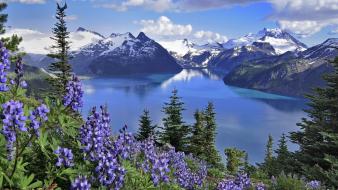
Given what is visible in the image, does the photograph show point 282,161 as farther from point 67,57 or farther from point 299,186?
point 67,57

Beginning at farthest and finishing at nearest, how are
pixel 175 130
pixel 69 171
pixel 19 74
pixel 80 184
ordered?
pixel 175 130, pixel 19 74, pixel 69 171, pixel 80 184

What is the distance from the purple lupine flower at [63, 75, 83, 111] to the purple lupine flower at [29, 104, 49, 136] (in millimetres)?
500

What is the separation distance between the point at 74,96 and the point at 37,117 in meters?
0.61

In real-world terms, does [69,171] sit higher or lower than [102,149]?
lower

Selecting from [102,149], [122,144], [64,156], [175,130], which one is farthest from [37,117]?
[175,130]

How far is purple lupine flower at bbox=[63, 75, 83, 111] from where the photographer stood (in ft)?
18.6

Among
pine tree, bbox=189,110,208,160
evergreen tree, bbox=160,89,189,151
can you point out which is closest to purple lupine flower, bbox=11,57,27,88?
evergreen tree, bbox=160,89,189,151

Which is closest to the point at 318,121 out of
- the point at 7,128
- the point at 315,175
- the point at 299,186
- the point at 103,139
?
the point at 315,175

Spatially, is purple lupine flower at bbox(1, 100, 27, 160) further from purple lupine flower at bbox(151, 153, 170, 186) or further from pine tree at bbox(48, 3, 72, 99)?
pine tree at bbox(48, 3, 72, 99)

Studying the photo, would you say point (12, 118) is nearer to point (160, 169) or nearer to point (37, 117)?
point (37, 117)

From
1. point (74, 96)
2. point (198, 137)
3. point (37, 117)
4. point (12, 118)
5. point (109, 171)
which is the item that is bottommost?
point (198, 137)

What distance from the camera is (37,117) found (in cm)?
529

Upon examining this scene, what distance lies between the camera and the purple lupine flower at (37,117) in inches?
187

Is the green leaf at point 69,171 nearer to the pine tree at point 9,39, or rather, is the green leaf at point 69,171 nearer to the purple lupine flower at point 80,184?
the purple lupine flower at point 80,184
